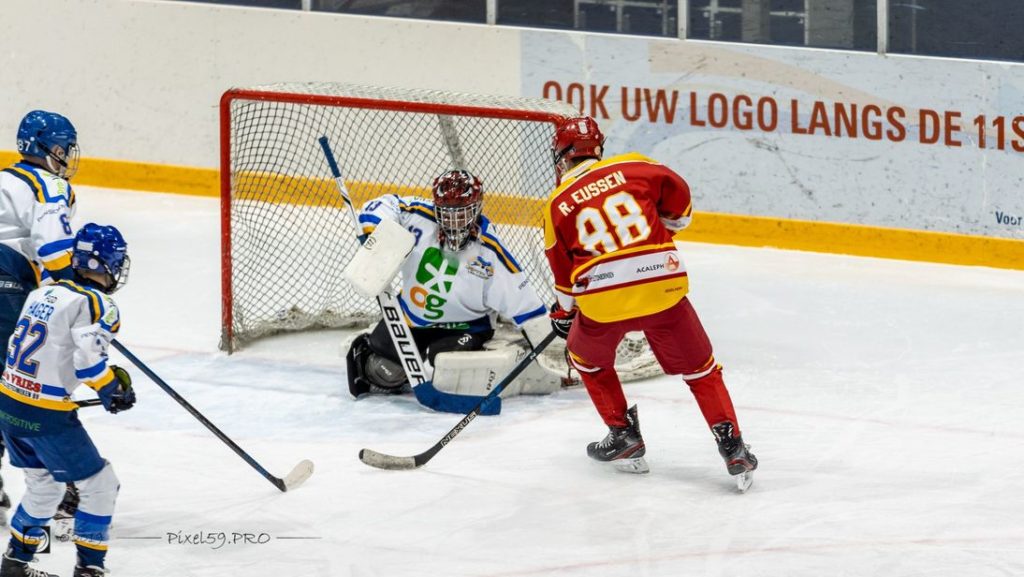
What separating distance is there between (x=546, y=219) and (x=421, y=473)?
2.97ft

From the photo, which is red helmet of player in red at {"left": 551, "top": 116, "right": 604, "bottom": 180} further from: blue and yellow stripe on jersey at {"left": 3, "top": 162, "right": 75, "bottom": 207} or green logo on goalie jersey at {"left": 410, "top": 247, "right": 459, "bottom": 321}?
blue and yellow stripe on jersey at {"left": 3, "top": 162, "right": 75, "bottom": 207}

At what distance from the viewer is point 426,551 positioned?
445cm

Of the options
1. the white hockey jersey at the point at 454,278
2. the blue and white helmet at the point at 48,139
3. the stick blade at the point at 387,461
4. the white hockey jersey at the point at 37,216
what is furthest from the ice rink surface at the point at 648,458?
Answer: the blue and white helmet at the point at 48,139

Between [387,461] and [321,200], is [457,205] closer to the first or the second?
[387,461]

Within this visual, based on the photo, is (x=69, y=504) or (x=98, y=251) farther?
(x=69, y=504)

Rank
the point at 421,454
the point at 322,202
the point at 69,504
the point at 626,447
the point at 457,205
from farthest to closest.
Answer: the point at 322,202 < the point at 457,205 < the point at 421,454 < the point at 626,447 < the point at 69,504

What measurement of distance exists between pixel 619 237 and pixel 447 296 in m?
1.23

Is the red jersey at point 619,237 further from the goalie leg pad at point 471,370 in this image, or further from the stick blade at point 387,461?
the goalie leg pad at point 471,370

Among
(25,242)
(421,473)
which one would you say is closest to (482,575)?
(421,473)

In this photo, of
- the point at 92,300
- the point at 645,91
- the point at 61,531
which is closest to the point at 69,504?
the point at 61,531

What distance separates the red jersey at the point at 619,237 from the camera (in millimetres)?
4730

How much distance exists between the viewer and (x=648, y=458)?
5242mm

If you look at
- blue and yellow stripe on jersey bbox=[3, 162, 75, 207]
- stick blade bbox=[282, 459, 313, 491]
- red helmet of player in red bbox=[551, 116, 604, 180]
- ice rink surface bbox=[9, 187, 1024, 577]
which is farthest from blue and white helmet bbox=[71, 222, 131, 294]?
red helmet of player in red bbox=[551, 116, 604, 180]

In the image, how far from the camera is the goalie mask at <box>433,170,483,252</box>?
5598mm
